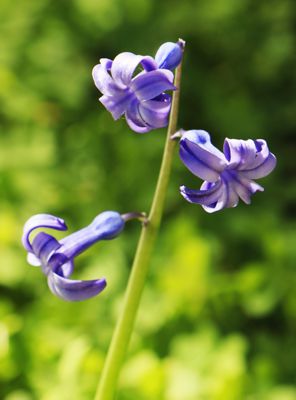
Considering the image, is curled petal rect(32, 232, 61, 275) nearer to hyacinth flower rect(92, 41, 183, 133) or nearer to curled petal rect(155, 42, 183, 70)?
hyacinth flower rect(92, 41, 183, 133)

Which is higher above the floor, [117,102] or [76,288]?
[117,102]

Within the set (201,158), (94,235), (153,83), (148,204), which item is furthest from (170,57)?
(148,204)

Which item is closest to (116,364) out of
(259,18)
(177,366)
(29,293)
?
(177,366)

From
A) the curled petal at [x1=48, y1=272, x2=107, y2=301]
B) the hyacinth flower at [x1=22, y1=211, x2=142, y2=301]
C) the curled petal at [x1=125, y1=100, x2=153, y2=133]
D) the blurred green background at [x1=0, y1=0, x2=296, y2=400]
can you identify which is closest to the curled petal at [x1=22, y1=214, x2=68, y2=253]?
the hyacinth flower at [x1=22, y1=211, x2=142, y2=301]

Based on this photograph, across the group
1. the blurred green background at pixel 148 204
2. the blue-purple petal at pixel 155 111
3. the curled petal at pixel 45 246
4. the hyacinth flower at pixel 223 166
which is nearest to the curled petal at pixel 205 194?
the hyacinth flower at pixel 223 166

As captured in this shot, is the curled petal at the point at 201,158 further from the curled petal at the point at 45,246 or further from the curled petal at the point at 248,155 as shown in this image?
the curled petal at the point at 45,246

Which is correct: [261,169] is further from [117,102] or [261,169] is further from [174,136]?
[117,102]

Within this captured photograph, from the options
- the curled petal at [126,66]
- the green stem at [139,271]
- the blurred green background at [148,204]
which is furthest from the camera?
the blurred green background at [148,204]
